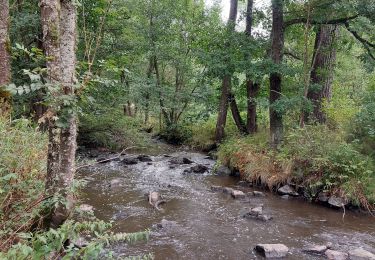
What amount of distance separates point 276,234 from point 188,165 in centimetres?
652

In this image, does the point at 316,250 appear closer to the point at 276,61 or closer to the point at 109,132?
the point at 276,61

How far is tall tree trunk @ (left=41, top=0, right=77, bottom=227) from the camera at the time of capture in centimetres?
359

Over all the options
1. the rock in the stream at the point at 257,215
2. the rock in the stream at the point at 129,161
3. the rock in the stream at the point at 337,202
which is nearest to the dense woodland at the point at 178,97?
the rock in the stream at the point at 337,202

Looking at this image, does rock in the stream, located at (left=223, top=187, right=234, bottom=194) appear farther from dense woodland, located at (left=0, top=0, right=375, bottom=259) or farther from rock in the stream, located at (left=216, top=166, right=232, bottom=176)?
rock in the stream, located at (left=216, top=166, right=232, bottom=176)

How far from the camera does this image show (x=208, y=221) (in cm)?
729

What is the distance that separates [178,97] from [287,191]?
12.0 metres

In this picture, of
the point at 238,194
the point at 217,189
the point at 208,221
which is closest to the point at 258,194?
the point at 238,194

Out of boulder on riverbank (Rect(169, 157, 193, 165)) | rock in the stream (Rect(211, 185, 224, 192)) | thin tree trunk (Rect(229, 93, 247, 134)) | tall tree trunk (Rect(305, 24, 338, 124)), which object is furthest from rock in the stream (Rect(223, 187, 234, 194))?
thin tree trunk (Rect(229, 93, 247, 134))

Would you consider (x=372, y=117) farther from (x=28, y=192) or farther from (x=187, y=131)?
(x=187, y=131)

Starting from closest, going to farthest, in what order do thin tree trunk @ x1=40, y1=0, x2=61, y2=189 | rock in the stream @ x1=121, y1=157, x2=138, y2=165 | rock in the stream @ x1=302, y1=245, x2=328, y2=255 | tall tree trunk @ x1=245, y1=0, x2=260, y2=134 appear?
thin tree trunk @ x1=40, y1=0, x2=61, y2=189, rock in the stream @ x1=302, y1=245, x2=328, y2=255, rock in the stream @ x1=121, y1=157, x2=138, y2=165, tall tree trunk @ x1=245, y1=0, x2=260, y2=134

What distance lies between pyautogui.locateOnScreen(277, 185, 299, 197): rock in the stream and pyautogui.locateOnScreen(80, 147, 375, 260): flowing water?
0.84ft

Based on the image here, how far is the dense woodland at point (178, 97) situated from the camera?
3611mm

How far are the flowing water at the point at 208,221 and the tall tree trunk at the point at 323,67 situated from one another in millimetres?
4498

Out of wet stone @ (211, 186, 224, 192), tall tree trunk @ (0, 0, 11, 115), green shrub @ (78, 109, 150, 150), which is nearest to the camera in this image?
tall tree trunk @ (0, 0, 11, 115)
